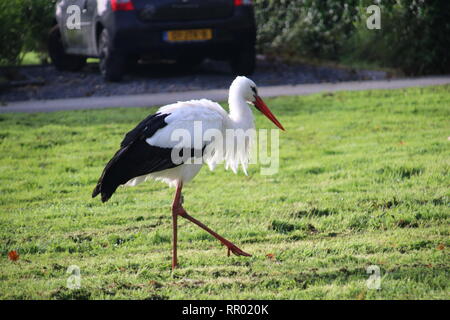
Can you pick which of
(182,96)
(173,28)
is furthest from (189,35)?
(182,96)

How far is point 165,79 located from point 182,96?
187 centimetres

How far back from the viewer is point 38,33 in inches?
654

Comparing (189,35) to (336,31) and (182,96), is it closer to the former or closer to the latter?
(182,96)

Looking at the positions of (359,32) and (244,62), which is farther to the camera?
(359,32)

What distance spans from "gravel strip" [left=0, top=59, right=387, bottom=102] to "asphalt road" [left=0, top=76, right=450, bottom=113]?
409mm

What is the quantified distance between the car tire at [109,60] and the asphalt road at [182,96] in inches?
30.1

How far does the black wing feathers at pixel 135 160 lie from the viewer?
5605 millimetres

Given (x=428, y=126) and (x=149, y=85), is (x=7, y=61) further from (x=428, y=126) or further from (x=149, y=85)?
(x=428, y=126)

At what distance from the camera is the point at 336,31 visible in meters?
15.8

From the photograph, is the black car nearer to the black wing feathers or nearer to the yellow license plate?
the yellow license plate

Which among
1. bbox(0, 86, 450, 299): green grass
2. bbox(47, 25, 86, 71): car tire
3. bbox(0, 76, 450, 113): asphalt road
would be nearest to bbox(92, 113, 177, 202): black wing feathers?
bbox(0, 86, 450, 299): green grass

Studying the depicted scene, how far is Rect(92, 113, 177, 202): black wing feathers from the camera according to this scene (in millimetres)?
5605

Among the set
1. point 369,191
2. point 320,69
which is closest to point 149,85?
point 320,69

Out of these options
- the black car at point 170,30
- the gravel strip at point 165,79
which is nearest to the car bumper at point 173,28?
the black car at point 170,30
